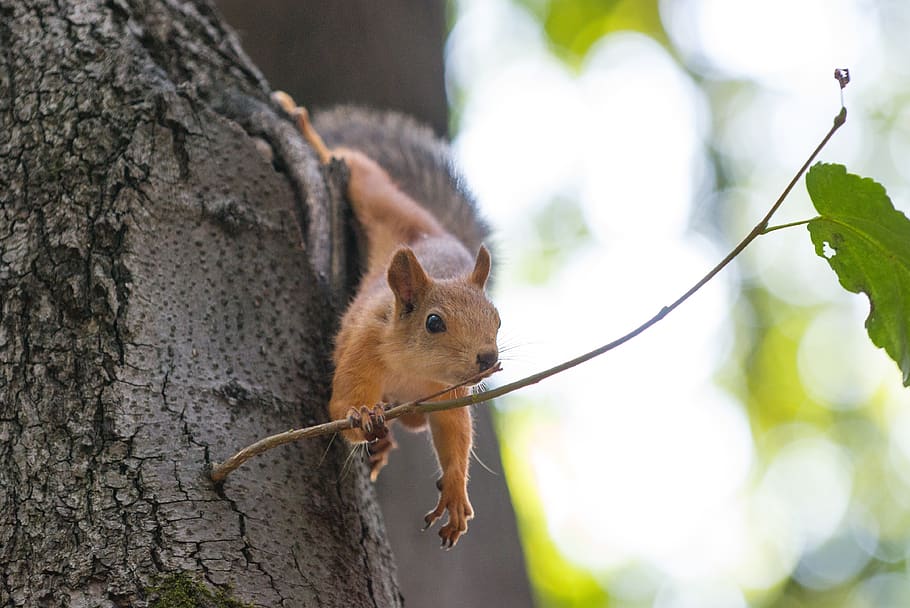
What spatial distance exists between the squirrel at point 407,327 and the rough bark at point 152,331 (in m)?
0.10

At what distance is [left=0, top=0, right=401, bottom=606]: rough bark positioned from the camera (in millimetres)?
1558

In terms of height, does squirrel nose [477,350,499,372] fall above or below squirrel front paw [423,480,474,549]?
above

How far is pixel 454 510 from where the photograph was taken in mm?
2287

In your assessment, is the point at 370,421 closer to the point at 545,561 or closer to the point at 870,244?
the point at 870,244

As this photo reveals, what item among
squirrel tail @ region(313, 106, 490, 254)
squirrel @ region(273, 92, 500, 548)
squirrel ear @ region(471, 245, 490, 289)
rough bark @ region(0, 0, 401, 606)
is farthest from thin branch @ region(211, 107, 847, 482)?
squirrel tail @ region(313, 106, 490, 254)

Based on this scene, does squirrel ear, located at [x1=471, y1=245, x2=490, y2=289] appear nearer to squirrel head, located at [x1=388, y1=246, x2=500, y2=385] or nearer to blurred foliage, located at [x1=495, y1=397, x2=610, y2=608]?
squirrel head, located at [x1=388, y1=246, x2=500, y2=385]

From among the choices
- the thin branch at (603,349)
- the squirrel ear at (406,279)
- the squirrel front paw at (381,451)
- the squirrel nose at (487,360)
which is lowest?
the thin branch at (603,349)

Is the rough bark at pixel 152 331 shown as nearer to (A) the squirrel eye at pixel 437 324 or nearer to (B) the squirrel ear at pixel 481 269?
(A) the squirrel eye at pixel 437 324

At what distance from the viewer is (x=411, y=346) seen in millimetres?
2311

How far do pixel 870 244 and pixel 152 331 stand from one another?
1.31 m

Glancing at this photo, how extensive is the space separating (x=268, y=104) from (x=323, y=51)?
34.0 inches

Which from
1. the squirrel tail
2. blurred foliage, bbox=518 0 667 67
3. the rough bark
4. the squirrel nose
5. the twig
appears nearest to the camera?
the twig

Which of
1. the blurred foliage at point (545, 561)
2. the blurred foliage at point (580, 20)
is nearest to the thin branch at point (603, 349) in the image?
the blurred foliage at point (545, 561)

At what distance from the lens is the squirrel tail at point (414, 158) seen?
3.20 metres
